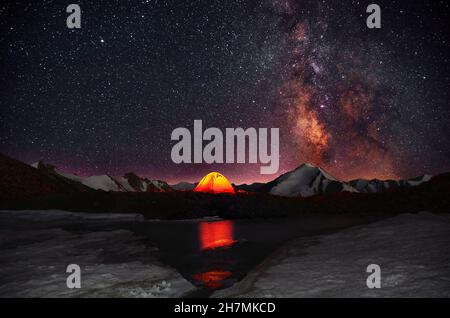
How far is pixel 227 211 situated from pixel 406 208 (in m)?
18.6

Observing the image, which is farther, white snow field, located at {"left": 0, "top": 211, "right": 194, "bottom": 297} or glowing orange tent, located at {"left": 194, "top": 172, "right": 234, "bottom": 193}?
glowing orange tent, located at {"left": 194, "top": 172, "right": 234, "bottom": 193}

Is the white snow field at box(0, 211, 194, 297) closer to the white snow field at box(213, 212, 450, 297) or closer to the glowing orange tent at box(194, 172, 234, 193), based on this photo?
the white snow field at box(213, 212, 450, 297)

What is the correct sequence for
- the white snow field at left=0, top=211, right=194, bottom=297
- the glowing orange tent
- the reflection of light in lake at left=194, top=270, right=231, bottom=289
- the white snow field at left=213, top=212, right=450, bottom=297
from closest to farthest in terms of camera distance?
1. the white snow field at left=213, top=212, right=450, bottom=297
2. the white snow field at left=0, top=211, right=194, bottom=297
3. the reflection of light in lake at left=194, top=270, right=231, bottom=289
4. the glowing orange tent

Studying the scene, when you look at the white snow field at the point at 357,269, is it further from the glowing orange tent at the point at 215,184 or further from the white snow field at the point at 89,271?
the glowing orange tent at the point at 215,184

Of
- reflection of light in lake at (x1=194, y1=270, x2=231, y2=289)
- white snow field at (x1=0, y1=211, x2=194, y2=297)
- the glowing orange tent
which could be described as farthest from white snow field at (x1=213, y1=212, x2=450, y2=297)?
the glowing orange tent

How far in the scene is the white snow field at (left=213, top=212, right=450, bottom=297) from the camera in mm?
5934

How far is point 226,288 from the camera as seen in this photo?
21.8 ft

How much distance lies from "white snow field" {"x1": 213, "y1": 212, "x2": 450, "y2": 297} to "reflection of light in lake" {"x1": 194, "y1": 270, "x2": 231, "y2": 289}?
1.83 feet

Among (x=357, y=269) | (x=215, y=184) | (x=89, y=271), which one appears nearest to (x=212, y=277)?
(x=89, y=271)

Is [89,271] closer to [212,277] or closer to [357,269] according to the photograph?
[212,277]

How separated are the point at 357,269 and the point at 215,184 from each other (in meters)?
44.5

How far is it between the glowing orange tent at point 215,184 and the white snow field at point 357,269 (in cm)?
3953

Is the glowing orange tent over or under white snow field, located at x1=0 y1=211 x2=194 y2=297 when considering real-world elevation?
over
